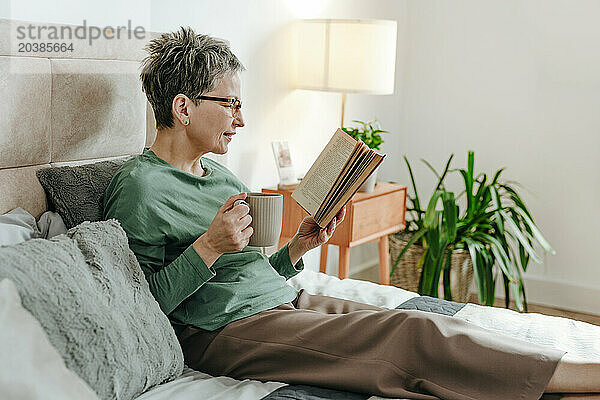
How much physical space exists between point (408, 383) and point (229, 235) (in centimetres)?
48

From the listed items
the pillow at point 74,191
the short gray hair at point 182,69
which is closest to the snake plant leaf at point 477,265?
the short gray hair at point 182,69

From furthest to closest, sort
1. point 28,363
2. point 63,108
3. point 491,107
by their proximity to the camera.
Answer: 1. point 491,107
2. point 63,108
3. point 28,363

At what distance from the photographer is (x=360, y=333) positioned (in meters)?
Result: 1.52

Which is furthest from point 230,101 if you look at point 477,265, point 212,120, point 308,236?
point 477,265

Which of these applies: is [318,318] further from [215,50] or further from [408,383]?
[215,50]

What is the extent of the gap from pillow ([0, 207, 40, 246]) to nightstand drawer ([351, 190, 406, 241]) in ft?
4.88

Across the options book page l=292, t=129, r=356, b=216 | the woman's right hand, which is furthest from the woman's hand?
the woman's right hand

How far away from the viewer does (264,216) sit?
5.28 ft

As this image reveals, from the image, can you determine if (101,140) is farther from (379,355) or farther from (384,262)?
(384,262)

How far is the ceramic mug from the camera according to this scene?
160 centimetres

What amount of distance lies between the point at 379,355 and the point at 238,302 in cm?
37

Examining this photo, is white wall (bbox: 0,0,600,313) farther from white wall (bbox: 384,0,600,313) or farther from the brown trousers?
the brown trousers

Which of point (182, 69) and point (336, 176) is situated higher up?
point (182, 69)

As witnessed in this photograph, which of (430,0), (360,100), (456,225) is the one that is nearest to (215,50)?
(456,225)
